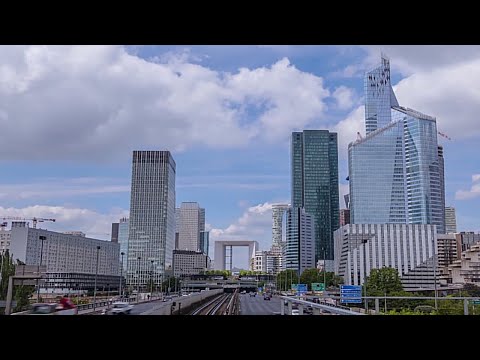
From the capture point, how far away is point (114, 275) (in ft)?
188

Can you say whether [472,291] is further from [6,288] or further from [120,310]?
[120,310]

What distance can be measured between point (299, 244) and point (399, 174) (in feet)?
64.1

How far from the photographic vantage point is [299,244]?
7706cm

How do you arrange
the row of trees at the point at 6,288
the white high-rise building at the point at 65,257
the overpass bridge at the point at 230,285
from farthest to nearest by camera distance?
the white high-rise building at the point at 65,257 < the overpass bridge at the point at 230,285 < the row of trees at the point at 6,288

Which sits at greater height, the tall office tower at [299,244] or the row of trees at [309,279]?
the tall office tower at [299,244]

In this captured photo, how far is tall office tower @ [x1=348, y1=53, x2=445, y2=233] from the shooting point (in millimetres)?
65000

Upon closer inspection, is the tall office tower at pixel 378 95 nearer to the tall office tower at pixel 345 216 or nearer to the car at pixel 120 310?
the tall office tower at pixel 345 216

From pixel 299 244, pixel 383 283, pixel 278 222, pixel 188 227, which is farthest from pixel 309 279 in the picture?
pixel 278 222

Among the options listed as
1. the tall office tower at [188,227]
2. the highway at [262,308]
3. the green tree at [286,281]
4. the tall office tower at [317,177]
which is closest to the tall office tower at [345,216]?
the tall office tower at [317,177]

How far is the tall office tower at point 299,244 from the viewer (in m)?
77.0

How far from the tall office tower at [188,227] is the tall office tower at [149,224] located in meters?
2.71
